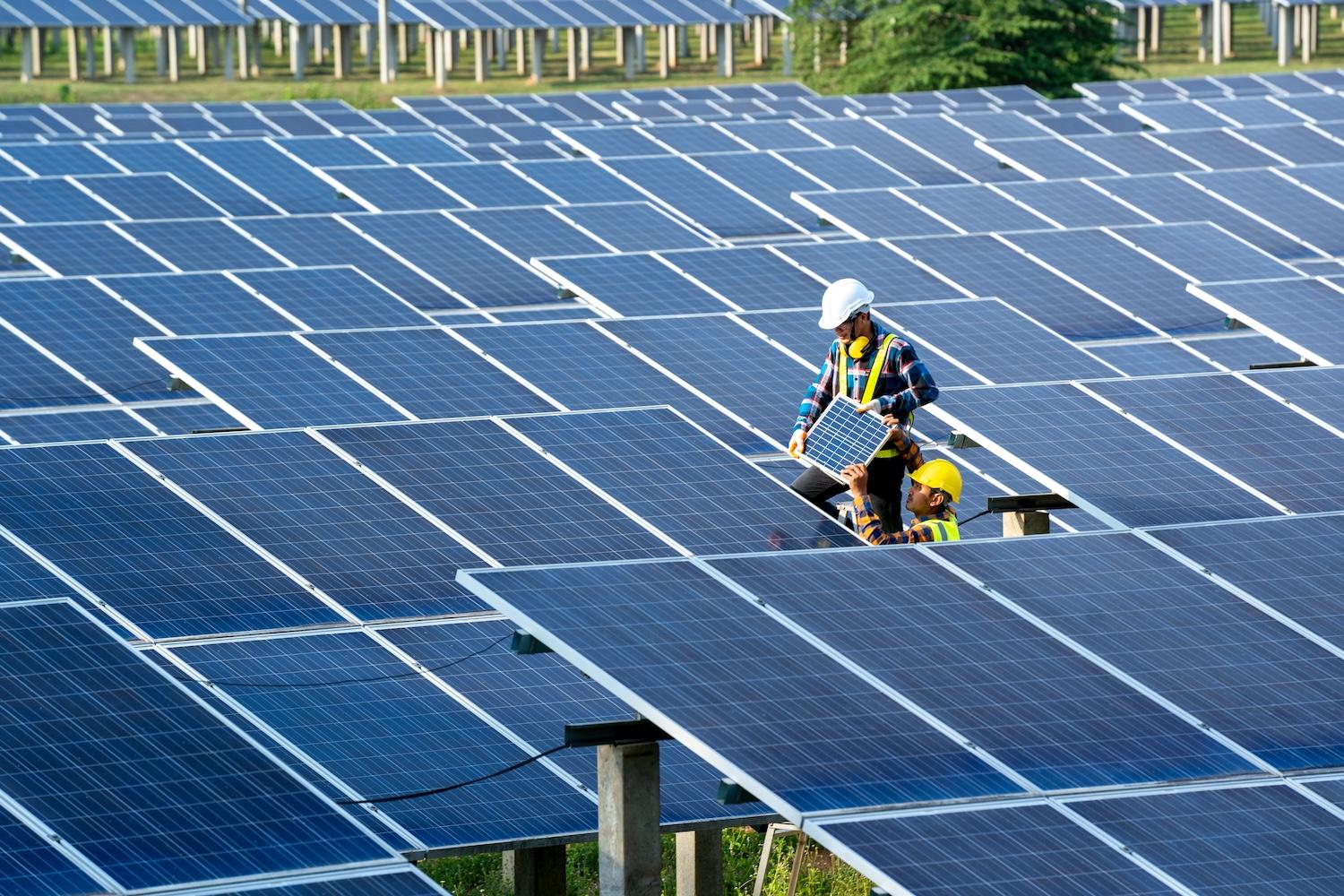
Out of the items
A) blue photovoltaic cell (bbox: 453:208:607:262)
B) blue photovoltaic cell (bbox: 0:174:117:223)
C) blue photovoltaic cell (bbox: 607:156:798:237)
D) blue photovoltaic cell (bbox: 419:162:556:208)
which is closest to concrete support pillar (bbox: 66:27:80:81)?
blue photovoltaic cell (bbox: 419:162:556:208)

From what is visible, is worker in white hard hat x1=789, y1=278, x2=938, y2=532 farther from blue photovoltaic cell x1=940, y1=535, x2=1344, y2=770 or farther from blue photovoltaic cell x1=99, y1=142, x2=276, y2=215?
blue photovoltaic cell x1=99, y1=142, x2=276, y2=215

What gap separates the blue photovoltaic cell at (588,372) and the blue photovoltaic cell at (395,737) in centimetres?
490

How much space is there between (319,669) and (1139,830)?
5.23 metres

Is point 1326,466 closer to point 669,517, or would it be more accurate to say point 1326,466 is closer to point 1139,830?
point 669,517

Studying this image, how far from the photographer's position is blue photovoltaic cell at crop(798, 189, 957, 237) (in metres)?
28.7

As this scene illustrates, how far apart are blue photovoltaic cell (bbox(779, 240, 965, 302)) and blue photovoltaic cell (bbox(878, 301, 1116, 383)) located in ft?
6.67

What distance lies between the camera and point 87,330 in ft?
70.0

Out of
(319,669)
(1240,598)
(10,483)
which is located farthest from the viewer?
(10,483)

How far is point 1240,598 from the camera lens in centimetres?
1105

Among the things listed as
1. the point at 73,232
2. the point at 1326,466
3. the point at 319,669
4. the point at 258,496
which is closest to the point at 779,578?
the point at 319,669

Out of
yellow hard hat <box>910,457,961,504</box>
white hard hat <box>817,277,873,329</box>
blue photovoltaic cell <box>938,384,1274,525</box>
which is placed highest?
white hard hat <box>817,277,873,329</box>

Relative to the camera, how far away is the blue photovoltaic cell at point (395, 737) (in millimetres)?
11328

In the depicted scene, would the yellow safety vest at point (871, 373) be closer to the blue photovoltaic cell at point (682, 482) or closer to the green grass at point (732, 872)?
the blue photovoltaic cell at point (682, 482)

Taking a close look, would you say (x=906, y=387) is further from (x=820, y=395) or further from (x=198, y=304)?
(x=198, y=304)
